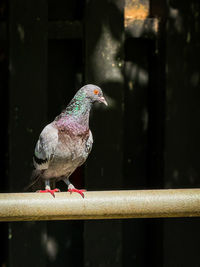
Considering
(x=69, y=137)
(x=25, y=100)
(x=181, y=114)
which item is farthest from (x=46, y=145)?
(x=181, y=114)

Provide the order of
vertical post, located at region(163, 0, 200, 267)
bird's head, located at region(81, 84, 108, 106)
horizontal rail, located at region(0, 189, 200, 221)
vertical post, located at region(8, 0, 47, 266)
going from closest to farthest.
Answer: horizontal rail, located at region(0, 189, 200, 221)
bird's head, located at region(81, 84, 108, 106)
vertical post, located at region(8, 0, 47, 266)
vertical post, located at region(163, 0, 200, 267)

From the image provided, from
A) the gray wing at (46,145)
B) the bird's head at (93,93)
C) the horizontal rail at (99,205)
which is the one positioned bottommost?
the horizontal rail at (99,205)

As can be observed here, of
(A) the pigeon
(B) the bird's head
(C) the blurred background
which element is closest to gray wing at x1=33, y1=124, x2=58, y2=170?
(A) the pigeon

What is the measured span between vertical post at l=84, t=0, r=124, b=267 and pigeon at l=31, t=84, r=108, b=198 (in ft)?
1.19

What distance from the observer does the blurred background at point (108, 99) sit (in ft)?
9.41

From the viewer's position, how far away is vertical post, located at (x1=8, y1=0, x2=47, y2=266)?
2.85 m

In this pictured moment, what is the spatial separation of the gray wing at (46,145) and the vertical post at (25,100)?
36 centimetres

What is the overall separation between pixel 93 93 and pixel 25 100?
658 millimetres

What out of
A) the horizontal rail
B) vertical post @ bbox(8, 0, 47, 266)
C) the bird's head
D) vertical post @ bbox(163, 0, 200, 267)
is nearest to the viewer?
the horizontal rail

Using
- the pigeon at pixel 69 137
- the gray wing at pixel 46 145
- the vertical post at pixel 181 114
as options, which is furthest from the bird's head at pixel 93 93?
the vertical post at pixel 181 114

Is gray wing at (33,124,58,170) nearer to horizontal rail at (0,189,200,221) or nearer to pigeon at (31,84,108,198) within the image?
pigeon at (31,84,108,198)

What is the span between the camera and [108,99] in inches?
114

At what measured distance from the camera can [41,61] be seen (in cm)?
286

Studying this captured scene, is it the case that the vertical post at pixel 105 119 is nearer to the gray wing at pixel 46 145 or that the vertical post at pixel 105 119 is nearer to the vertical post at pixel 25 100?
the vertical post at pixel 25 100
